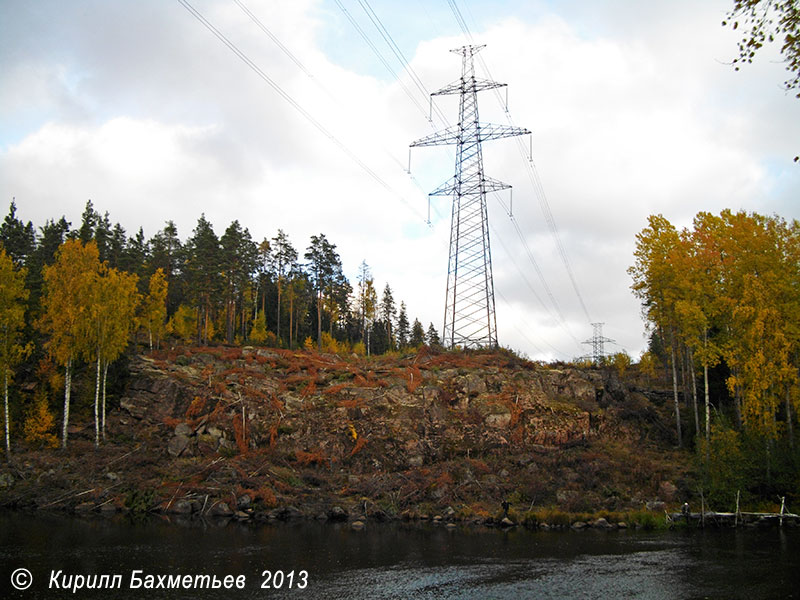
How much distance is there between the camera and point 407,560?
1950 centimetres

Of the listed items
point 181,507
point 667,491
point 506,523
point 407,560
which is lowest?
point 506,523

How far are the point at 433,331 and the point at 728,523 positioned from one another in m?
81.2

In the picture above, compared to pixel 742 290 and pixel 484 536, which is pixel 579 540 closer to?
pixel 484 536

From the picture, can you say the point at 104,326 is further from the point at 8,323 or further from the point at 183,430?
the point at 183,430

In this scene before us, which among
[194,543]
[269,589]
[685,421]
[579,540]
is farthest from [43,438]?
[685,421]

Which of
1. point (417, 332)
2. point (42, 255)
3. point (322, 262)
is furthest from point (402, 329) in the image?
point (42, 255)

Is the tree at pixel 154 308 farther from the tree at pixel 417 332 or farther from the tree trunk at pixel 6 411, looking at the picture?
the tree at pixel 417 332

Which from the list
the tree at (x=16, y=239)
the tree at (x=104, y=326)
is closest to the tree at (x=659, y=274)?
the tree at (x=104, y=326)

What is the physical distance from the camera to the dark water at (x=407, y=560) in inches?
Result: 601

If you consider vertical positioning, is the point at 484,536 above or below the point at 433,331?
below

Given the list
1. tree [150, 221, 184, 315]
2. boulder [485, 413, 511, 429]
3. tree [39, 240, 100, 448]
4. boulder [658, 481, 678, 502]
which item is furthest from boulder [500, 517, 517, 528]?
tree [150, 221, 184, 315]

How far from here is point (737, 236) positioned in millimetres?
35188

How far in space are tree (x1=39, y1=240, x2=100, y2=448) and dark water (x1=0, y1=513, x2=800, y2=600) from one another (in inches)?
506

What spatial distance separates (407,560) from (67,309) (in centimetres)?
3109
